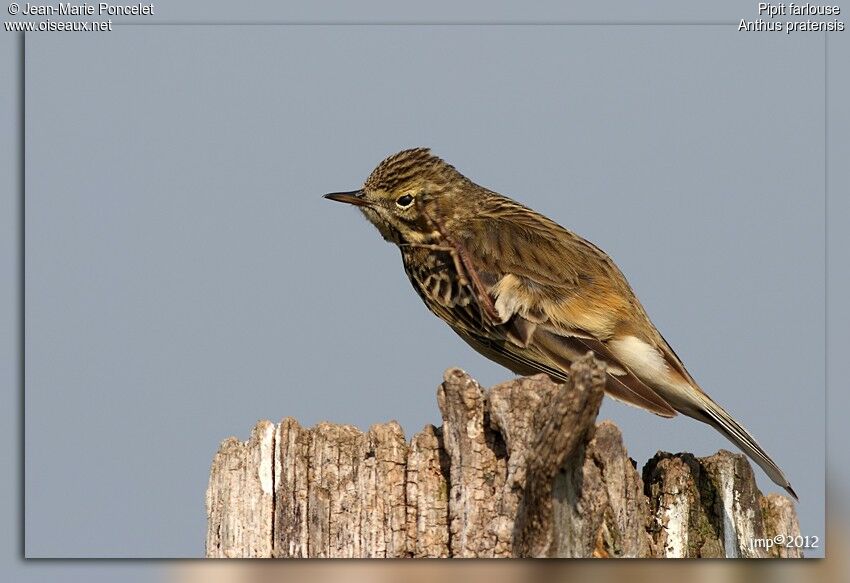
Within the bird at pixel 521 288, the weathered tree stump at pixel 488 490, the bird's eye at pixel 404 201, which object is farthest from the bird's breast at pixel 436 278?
the weathered tree stump at pixel 488 490

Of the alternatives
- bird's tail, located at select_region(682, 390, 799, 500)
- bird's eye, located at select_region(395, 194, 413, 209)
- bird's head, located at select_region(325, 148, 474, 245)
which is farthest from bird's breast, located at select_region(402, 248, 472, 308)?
bird's tail, located at select_region(682, 390, 799, 500)

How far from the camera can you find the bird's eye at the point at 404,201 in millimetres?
10328

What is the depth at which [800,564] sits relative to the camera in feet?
22.1

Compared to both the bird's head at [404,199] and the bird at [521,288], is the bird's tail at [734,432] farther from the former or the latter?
the bird's head at [404,199]

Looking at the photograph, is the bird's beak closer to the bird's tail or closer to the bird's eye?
the bird's eye

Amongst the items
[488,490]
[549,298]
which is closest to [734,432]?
[549,298]

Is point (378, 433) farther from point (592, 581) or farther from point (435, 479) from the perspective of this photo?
point (592, 581)

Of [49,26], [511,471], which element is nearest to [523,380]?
[511,471]

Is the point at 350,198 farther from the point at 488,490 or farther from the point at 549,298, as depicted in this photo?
the point at 488,490

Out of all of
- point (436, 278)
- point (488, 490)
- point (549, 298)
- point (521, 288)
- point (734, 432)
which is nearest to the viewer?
point (488, 490)

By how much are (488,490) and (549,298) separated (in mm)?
2828

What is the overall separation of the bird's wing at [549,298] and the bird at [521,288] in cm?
1

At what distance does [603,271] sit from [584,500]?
3207 millimetres

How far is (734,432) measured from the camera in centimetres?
793
